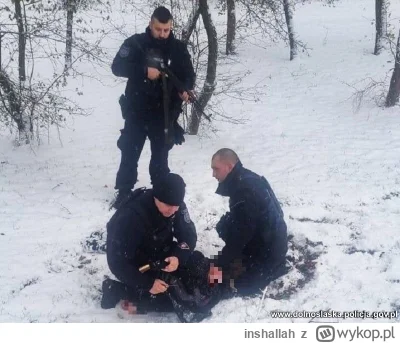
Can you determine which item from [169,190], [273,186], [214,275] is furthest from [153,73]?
[273,186]

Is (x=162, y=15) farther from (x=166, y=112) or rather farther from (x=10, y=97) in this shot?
(x=10, y=97)

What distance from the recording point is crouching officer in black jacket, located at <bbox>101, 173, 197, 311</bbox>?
3.67m

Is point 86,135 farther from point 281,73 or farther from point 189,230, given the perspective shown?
point 281,73

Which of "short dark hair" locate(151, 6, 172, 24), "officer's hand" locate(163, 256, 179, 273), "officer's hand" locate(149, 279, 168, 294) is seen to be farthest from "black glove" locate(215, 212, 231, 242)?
"short dark hair" locate(151, 6, 172, 24)

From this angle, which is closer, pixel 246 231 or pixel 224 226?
pixel 246 231

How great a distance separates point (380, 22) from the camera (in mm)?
11852

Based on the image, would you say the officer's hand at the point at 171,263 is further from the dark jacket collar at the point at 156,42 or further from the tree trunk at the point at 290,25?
the tree trunk at the point at 290,25

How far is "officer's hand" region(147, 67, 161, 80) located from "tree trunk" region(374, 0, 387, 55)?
8.75 metres

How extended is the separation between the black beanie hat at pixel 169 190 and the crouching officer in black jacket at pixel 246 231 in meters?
0.52

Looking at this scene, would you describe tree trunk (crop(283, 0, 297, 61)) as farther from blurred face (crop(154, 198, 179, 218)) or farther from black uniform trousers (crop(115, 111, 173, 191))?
blurred face (crop(154, 198, 179, 218))

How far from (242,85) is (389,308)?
7580mm

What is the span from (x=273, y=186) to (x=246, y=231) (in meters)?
2.23

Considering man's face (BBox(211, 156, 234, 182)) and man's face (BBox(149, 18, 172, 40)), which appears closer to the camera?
man's face (BBox(211, 156, 234, 182))

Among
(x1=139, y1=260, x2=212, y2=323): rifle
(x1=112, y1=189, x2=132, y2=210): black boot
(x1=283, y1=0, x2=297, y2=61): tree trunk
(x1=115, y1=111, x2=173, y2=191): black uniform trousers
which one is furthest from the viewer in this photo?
(x1=283, y1=0, x2=297, y2=61): tree trunk
